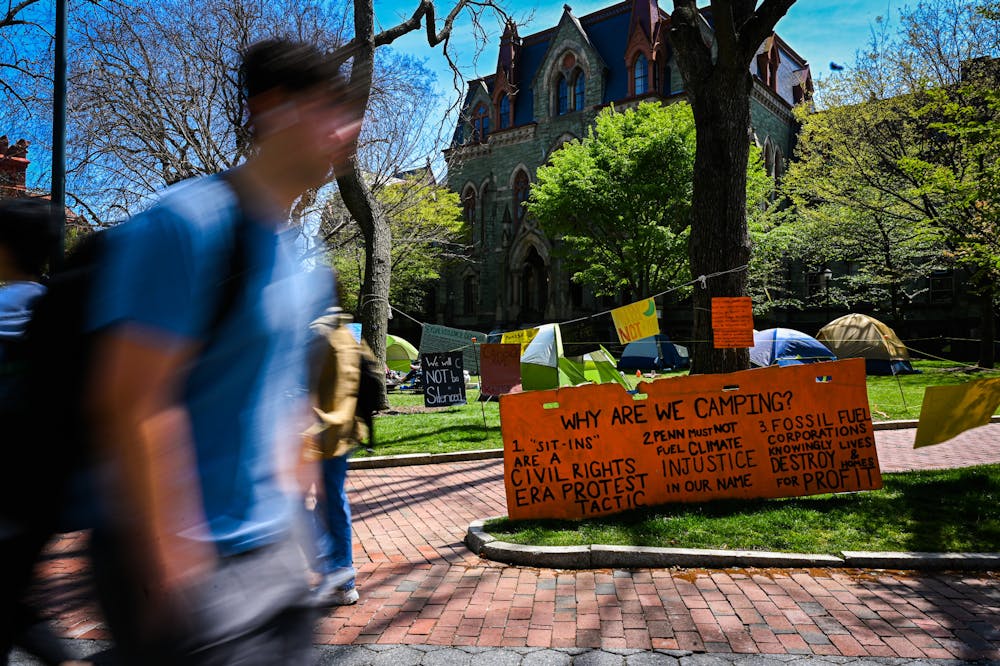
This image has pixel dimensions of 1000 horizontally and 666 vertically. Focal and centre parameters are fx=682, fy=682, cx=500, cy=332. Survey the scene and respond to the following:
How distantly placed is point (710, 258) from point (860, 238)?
23947 mm

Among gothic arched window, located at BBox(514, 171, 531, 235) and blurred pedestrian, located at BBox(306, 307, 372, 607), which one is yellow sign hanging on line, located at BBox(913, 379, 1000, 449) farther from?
gothic arched window, located at BBox(514, 171, 531, 235)

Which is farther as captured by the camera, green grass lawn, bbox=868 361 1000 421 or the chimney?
the chimney

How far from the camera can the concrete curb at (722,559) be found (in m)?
4.77

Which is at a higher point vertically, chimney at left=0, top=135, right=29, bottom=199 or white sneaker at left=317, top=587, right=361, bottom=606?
chimney at left=0, top=135, right=29, bottom=199

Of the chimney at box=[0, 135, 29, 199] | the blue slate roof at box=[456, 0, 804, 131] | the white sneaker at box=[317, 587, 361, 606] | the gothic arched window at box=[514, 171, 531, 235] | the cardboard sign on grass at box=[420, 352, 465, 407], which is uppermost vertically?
the blue slate roof at box=[456, 0, 804, 131]

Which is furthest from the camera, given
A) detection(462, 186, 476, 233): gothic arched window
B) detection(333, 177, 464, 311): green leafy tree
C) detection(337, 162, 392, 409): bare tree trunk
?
detection(462, 186, 476, 233): gothic arched window

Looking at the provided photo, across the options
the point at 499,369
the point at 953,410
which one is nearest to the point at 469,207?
the point at 499,369

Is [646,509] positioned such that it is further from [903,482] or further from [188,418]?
[188,418]

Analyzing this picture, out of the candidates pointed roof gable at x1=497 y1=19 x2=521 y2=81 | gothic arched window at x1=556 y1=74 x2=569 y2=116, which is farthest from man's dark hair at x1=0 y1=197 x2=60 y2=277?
pointed roof gable at x1=497 y1=19 x2=521 y2=81

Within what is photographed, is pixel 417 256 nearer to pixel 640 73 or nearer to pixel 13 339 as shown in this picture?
pixel 640 73

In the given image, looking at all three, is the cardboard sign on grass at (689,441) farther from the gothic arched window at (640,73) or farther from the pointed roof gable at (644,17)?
the pointed roof gable at (644,17)

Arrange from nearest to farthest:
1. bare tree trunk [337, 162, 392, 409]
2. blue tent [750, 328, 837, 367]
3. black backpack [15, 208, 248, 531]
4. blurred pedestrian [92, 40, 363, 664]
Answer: blurred pedestrian [92, 40, 363, 664] < black backpack [15, 208, 248, 531] < bare tree trunk [337, 162, 392, 409] < blue tent [750, 328, 837, 367]

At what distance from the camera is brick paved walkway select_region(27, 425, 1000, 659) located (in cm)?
362

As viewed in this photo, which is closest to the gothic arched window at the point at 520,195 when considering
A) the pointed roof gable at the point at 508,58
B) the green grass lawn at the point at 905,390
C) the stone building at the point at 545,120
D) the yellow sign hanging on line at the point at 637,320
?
the stone building at the point at 545,120
